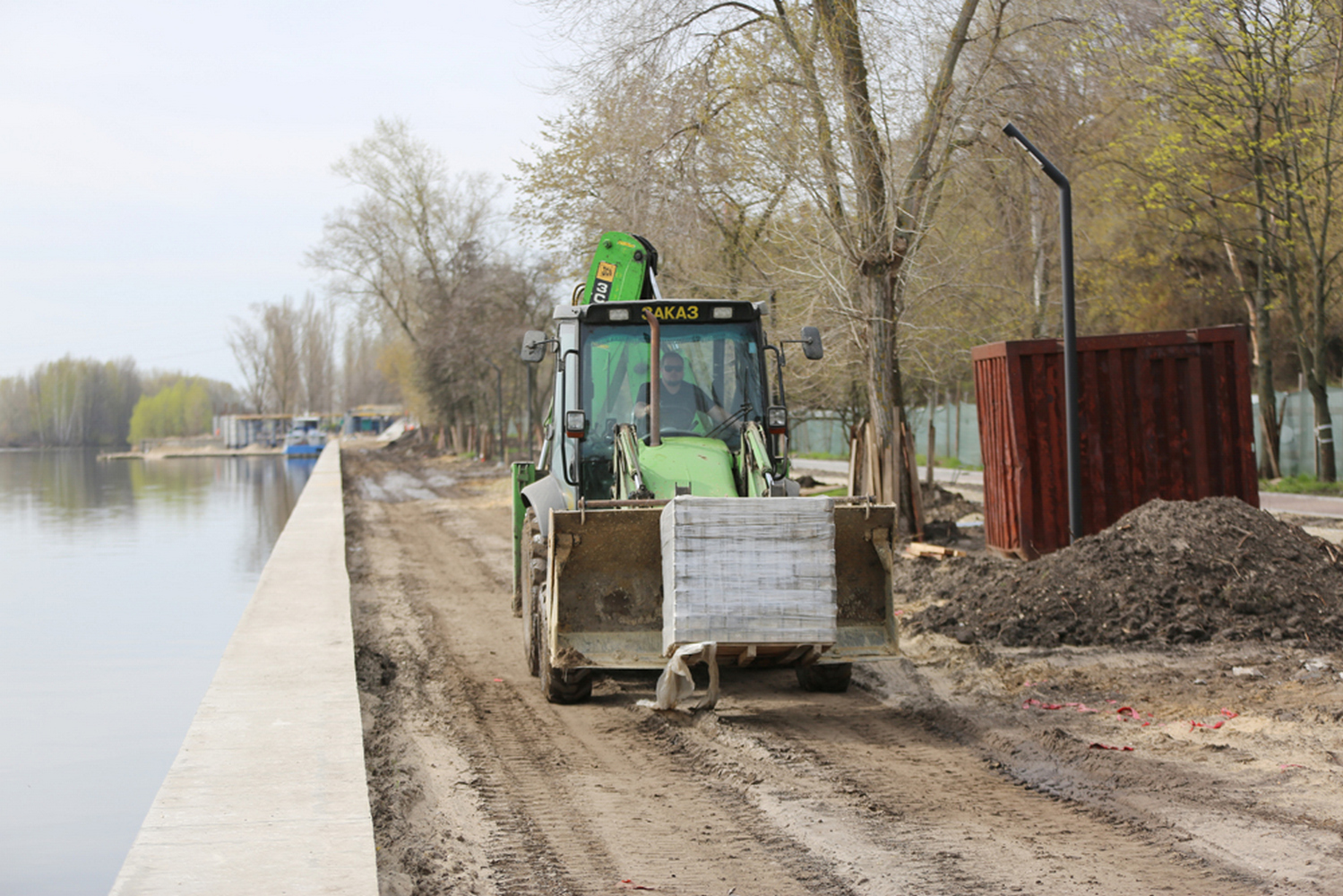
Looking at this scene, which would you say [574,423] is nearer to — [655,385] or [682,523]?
[655,385]

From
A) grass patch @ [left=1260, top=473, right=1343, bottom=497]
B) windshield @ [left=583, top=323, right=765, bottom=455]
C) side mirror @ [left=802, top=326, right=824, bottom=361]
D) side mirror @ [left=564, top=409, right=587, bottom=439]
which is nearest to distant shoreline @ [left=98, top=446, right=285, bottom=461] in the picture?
grass patch @ [left=1260, top=473, right=1343, bottom=497]

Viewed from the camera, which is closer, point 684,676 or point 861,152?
point 684,676

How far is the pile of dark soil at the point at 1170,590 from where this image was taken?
30.2 feet

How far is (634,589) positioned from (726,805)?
1.89 m

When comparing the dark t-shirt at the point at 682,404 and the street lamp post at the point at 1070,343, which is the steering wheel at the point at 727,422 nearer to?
the dark t-shirt at the point at 682,404

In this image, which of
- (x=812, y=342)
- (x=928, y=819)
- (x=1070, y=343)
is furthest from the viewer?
(x=1070, y=343)

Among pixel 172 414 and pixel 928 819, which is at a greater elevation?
pixel 172 414

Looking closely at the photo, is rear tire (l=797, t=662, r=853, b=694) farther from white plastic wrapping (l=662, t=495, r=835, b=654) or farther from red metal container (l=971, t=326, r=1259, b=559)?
red metal container (l=971, t=326, r=1259, b=559)

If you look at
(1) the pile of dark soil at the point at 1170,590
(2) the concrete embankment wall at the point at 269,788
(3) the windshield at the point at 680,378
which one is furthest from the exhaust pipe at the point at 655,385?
(1) the pile of dark soil at the point at 1170,590

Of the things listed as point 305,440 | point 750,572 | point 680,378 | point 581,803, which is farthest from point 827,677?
point 305,440

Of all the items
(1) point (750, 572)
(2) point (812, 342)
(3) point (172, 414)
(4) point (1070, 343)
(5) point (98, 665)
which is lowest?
(5) point (98, 665)

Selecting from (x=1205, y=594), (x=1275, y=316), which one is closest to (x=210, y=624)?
(x=1205, y=594)

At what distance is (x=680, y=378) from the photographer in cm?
818

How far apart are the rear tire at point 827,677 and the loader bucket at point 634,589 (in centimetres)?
75
